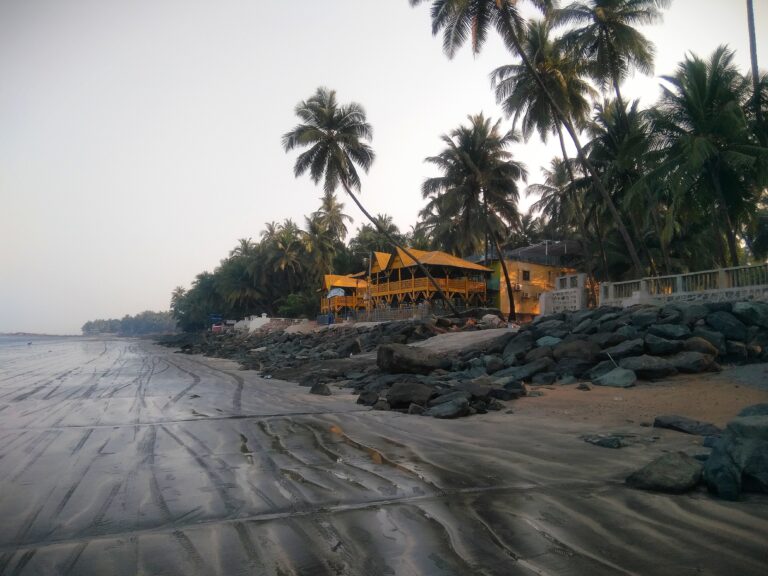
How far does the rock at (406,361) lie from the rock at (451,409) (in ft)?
14.1

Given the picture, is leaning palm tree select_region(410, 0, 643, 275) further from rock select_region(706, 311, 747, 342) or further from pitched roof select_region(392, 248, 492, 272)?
pitched roof select_region(392, 248, 492, 272)

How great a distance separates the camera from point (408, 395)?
9.38 meters

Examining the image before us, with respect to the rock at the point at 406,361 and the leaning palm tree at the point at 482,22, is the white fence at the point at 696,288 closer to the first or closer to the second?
the leaning palm tree at the point at 482,22

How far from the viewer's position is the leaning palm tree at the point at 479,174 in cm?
3184

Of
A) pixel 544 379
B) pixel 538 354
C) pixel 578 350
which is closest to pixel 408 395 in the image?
pixel 544 379

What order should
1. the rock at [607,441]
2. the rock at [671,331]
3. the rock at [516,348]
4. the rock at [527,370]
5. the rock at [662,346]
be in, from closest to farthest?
the rock at [607,441], the rock at [662,346], the rock at [671,331], the rock at [527,370], the rock at [516,348]

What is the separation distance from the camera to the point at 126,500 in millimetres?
4117

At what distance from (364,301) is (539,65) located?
2746cm

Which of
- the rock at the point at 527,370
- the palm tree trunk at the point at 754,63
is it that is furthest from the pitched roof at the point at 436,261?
the rock at the point at 527,370

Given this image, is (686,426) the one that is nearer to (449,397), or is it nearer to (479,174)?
(449,397)

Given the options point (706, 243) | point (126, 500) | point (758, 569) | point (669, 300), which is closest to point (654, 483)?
point (758, 569)

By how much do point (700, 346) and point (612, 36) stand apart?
56.4ft

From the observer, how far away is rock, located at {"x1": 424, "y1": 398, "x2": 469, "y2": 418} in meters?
8.28

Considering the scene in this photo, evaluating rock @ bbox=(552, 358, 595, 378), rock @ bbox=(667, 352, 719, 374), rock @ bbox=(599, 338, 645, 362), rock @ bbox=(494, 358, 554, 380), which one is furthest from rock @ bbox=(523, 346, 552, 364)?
rock @ bbox=(667, 352, 719, 374)
